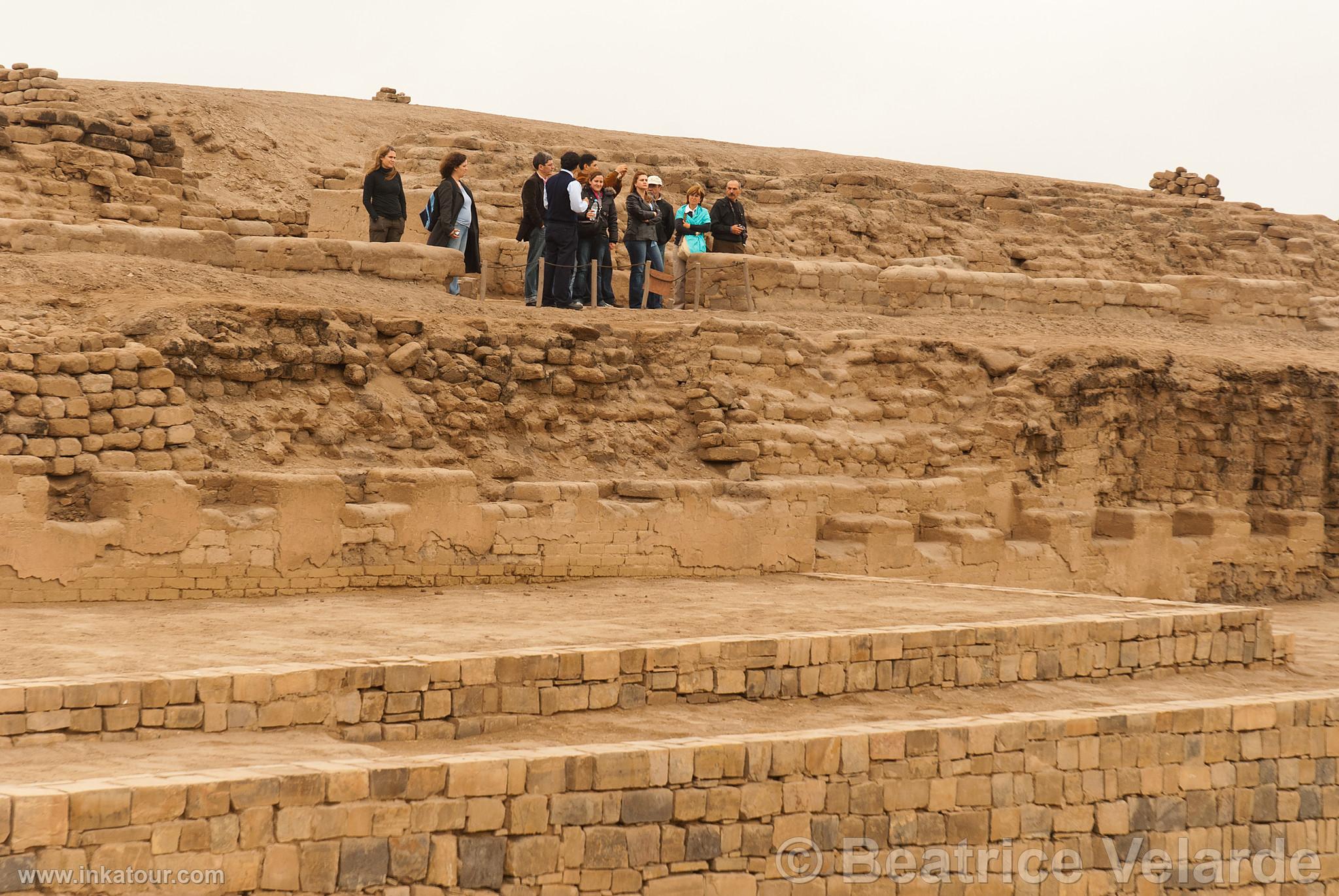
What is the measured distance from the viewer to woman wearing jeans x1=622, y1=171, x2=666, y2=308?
1495 centimetres

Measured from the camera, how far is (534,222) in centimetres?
1439

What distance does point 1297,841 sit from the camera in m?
9.21

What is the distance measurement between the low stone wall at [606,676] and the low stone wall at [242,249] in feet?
20.7

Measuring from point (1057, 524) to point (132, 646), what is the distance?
790 centimetres

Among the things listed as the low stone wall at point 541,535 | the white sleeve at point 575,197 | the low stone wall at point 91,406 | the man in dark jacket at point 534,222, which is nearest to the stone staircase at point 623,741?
the low stone wall at point 541,535

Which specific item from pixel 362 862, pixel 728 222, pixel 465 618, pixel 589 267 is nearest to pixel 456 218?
pixel 589 267

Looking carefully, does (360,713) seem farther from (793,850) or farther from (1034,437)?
(1034,437)

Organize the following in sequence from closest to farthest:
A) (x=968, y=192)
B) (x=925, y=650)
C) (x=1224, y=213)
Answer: (x=925, y=650), (x=968, y=192), (x=1224, y=213)

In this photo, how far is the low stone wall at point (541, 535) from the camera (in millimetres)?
9602

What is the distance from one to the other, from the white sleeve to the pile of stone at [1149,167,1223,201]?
17.7 meters

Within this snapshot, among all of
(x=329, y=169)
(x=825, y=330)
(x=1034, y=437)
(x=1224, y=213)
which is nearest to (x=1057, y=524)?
(x=1034, y=437)

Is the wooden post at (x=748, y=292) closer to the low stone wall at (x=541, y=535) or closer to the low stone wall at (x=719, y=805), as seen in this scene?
the low stone wall at (x=541, y=535)

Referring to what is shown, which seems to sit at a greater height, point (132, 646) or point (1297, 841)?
point (132, 646)

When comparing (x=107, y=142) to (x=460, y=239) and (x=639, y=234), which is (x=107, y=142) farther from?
(x=639, y=234)
